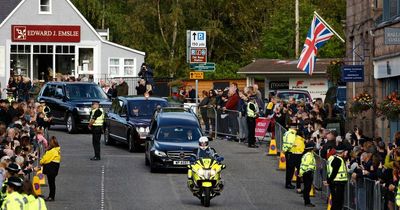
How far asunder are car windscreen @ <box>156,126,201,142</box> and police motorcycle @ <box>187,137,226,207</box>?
6190 millimetres

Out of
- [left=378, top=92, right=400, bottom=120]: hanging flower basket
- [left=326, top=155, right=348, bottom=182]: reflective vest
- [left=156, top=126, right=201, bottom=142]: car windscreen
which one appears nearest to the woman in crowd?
[left=156, top=126, right=201, bottom=142]: car windscreen

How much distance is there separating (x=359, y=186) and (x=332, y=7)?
5342 cm

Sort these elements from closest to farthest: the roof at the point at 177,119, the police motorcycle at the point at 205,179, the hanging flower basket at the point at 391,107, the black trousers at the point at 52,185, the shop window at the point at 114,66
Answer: the police motorcycle at the point at 205,179 → the black trousers at the point at 52,185 → the hanging flower basket at the point at 391,107 → the roof at the point at 177,119 → the shop window at the point at 114,66

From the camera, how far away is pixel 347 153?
26.2m

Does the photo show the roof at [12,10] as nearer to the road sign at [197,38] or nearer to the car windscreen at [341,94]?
the road sign at [197,38]

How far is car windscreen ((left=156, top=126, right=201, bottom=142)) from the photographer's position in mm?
33406

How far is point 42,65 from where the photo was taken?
2699 inches

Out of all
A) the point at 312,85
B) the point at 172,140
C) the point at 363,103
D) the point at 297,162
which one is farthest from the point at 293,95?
the point at 297,162

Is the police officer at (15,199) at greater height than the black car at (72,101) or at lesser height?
lesser

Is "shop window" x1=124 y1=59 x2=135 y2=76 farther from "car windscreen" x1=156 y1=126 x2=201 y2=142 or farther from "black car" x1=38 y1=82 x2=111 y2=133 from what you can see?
"car windscreen" x1=156 y1=126 x2=201 y2=142

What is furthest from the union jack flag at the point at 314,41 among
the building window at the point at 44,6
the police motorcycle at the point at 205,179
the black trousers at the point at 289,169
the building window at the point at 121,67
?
the building window at the point at 44,6

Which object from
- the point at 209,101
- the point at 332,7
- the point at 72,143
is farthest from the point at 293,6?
the point at 72,143

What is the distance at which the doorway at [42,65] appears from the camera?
223 feet

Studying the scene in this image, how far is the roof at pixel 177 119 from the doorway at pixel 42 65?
111 ft
